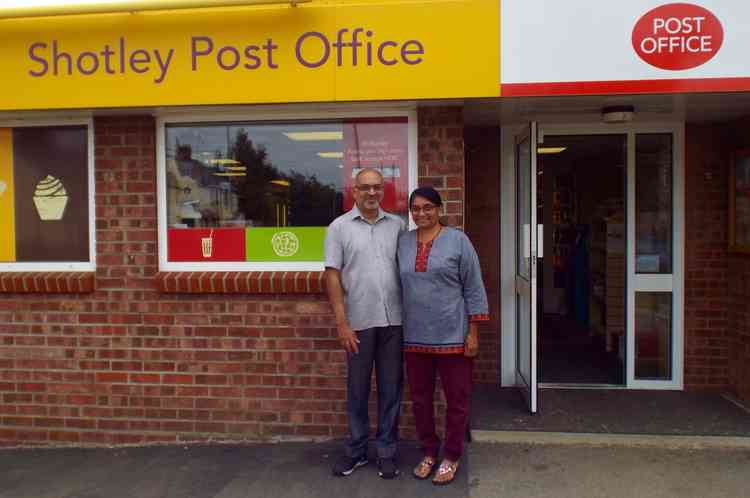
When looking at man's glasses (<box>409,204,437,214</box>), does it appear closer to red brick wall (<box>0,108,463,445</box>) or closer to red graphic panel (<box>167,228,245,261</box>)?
red brick wall (<box>0,108,463,445</box>)

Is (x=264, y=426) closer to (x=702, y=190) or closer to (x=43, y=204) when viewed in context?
(x=43, y=204)

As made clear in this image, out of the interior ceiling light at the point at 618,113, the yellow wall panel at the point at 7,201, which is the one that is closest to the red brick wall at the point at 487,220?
the interior ceiling light at the point at 618,113

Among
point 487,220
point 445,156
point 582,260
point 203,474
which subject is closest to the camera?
point 203,474

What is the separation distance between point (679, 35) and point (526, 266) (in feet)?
6.53

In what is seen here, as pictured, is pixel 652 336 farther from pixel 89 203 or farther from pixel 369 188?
pixel 89 203

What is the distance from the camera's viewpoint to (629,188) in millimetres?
5812

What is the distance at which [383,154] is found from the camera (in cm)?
465

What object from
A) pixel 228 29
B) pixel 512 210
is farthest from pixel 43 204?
pixel 512 210

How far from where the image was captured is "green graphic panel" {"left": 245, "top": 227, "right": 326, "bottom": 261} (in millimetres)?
4766

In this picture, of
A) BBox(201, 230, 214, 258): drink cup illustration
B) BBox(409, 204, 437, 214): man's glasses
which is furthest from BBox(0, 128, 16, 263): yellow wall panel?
BBox(409, 204, 437, 214): man's glasses

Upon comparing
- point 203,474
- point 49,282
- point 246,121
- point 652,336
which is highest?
Result: point 246,121

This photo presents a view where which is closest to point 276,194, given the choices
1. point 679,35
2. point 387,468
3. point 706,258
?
point 387,468

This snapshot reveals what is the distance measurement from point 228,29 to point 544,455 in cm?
359

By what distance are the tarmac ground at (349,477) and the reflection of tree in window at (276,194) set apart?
5.47 feet
